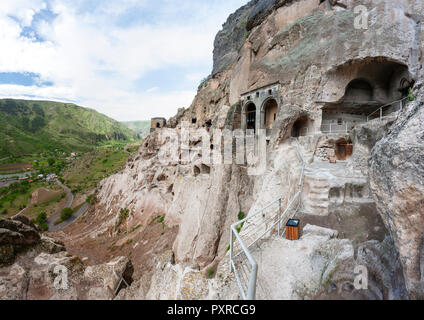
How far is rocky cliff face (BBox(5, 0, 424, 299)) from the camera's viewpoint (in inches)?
121

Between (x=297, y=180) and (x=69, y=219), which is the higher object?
(x=297, y=180)

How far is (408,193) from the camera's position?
2.44 metres

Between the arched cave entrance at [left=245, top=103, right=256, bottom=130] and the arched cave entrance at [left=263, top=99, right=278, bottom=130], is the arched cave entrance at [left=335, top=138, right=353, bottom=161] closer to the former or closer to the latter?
the arched cave entrance at [left=263, top=99, right=278, bottom=130]

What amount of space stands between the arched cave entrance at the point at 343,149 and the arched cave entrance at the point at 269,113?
22.2ft

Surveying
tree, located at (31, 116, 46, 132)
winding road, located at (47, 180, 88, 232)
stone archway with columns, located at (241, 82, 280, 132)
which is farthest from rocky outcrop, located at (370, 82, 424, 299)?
tree, located at (31, 116, 46, 132)

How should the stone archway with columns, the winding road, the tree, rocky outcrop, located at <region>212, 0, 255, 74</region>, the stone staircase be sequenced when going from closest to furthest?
the stone staircase < the stone archway with columns < rocky outcrop, located at <region>212, 0, 255, 74</region> < the winding road < the tree

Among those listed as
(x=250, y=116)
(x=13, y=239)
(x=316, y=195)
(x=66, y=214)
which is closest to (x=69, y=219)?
(x=66, y=214)

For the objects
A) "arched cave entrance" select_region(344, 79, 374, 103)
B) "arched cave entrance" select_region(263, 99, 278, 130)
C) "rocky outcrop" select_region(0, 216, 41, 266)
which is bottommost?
"rocky outcrop" select_region(0, 216, 41, 266)

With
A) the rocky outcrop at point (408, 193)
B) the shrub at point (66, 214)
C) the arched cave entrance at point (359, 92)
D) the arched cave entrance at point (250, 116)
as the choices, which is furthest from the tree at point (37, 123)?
the rocky outcrop at point (408, 193)

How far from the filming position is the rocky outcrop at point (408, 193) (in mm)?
2361

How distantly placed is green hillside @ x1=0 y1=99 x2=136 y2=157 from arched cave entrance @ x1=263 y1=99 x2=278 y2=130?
10821cm

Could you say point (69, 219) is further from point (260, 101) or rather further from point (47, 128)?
point (47, 128)

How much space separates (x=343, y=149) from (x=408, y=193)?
11.2 m
